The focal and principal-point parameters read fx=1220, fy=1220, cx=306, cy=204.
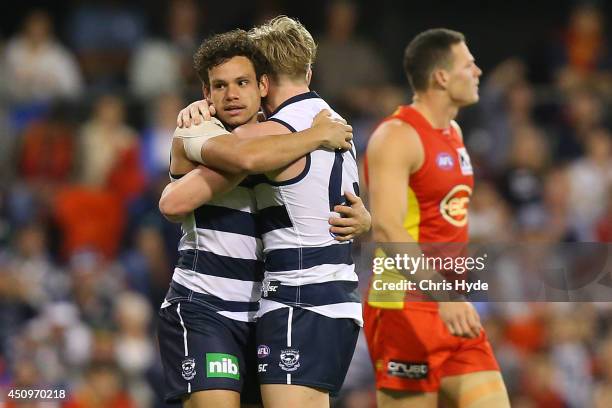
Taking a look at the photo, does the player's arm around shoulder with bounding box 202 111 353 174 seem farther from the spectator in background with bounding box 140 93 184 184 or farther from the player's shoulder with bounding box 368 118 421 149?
the spectator in background with bounding box 140 93 184 184

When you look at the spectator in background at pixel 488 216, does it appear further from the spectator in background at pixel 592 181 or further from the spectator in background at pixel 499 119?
the spectator in background at pixel 499 119

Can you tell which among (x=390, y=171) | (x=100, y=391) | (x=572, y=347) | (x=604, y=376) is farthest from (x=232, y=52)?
(x=572, y=347)

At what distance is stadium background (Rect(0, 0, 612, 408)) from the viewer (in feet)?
33.6

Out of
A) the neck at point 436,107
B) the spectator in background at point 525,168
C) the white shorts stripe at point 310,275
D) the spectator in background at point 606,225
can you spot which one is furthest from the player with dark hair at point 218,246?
the spectator in background at point 525,168

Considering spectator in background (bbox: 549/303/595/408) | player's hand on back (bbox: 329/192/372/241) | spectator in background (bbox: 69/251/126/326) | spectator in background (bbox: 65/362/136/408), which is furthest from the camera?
spectator in background (bbox: 69/251/126/326)

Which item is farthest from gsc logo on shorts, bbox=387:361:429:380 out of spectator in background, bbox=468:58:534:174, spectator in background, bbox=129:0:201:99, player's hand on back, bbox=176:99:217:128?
spectator in background, bbox=129:0:201:99

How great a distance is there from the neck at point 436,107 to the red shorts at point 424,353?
1.10 metres

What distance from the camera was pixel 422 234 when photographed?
6691 millimetres

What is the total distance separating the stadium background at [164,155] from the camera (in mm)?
10242

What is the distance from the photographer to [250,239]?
5.74m

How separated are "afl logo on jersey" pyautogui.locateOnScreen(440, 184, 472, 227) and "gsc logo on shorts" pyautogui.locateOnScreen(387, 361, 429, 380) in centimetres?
81

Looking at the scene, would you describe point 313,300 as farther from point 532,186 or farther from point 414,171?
point 532,186

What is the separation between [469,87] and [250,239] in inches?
73.9

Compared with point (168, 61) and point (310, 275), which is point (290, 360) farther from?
point (168, 61)
